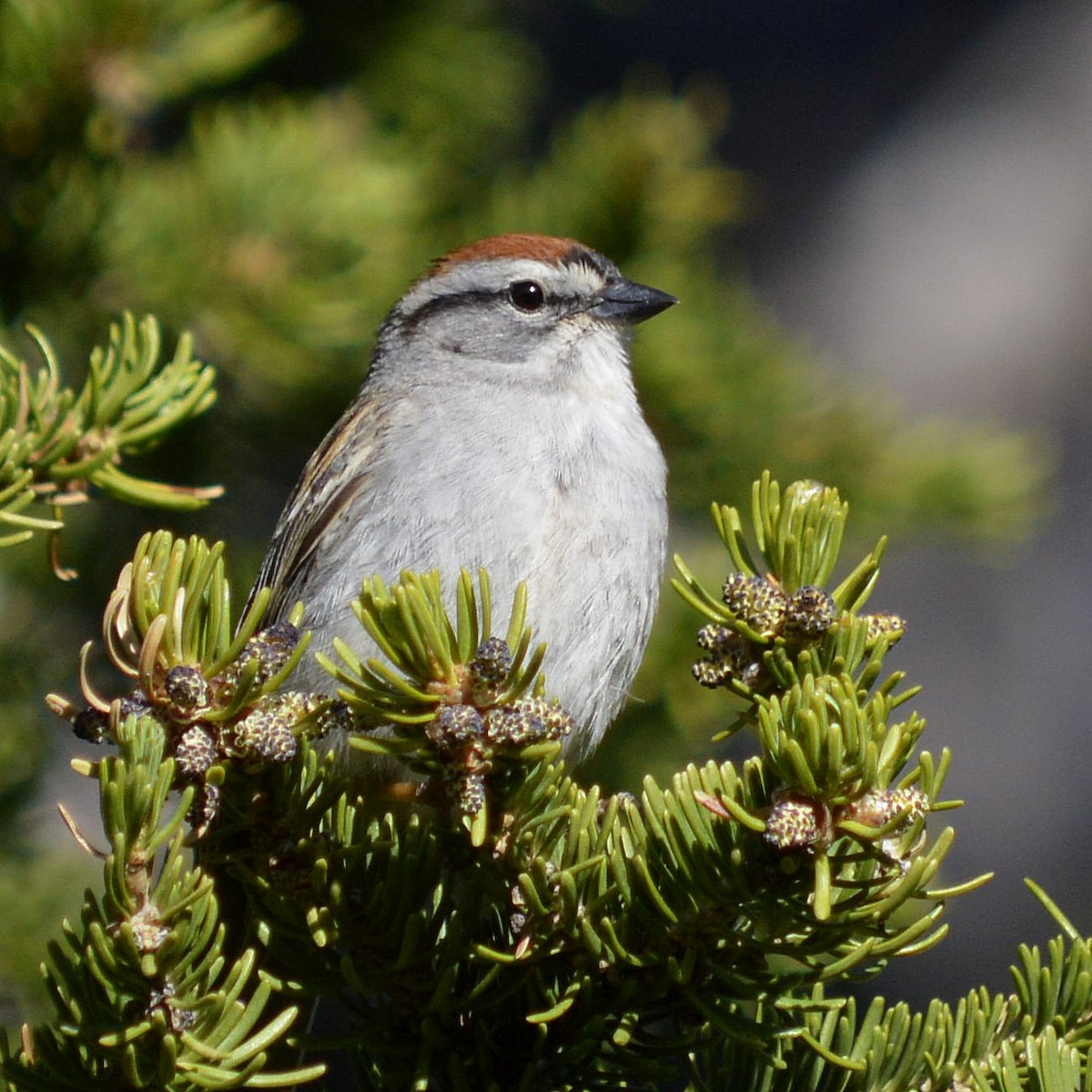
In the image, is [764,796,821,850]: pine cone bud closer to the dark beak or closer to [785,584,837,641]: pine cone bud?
[785,584,837,641]: pine cone bud

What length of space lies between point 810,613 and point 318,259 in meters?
1.76

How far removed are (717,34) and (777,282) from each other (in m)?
1.38

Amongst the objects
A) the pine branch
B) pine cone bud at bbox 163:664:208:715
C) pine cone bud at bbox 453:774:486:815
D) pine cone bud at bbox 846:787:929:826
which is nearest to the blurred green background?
the pine branch

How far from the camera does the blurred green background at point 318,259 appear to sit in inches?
106

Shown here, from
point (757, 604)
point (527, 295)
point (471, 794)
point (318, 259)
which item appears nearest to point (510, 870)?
point (471, 794)

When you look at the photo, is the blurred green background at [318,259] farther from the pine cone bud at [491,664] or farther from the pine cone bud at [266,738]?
the pine cone bud at [491,664]

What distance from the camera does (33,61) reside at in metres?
2.51

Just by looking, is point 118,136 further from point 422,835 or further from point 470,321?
point 422,835

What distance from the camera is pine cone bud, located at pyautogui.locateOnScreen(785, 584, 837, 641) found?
4.87 ft

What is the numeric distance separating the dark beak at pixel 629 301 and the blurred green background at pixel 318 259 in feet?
0.57

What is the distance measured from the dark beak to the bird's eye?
182mm

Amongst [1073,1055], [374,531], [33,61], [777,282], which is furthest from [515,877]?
[777,282]

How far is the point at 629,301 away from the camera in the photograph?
3066mm

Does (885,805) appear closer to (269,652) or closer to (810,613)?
(810,613)
